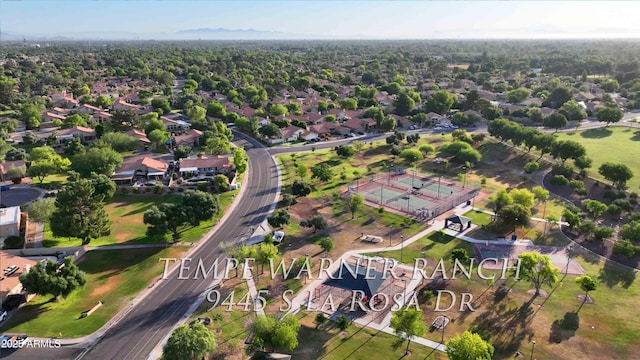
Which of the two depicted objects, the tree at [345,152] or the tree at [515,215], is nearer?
the tree at [515,215]

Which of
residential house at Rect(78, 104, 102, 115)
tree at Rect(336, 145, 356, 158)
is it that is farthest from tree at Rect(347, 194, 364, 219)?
residential house at Rect(78, 104, 102, 115)

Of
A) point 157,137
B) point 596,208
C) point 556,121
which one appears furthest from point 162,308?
point 556,121

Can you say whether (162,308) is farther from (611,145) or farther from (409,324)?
(611,145)

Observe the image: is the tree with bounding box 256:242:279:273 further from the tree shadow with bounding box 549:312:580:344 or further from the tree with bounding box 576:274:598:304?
the tree with bounding box 576:274:598:304

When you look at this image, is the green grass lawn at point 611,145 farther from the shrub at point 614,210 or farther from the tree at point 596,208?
the tree at point 596,208

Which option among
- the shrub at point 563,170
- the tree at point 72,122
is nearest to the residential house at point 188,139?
the tree at point 72,122

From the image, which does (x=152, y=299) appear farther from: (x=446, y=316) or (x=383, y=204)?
(x=383, y=204)

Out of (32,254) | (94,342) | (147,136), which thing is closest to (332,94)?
(147,136)
